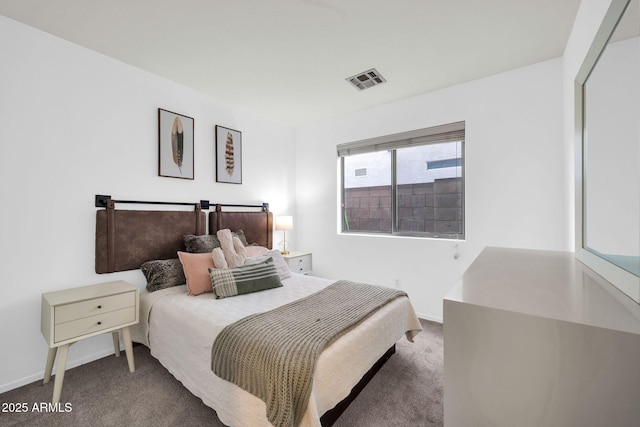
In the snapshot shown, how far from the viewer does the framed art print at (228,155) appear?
317 centimetres

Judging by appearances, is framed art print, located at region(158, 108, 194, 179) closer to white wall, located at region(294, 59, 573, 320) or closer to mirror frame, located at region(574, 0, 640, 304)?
white wall, located at region(294, 59, 573, 320)

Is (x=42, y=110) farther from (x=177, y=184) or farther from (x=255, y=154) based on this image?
(x=255, y=154)

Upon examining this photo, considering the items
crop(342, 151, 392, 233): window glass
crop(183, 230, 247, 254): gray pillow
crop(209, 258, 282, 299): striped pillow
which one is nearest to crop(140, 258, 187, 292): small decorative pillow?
crop(183, 230, 247, 254): gray pillow

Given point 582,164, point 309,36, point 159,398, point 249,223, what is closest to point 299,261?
point 249,223

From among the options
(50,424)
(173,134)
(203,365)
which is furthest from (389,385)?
(173,134)

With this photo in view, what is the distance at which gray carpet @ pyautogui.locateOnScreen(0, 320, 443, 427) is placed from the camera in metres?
1.58

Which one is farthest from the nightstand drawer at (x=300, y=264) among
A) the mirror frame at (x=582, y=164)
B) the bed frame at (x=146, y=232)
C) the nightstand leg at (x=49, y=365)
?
the mirror frame at (x=582, y=164)

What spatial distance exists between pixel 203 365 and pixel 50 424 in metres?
0.94

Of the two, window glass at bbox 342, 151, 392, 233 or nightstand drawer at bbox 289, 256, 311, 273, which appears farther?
Answer: nightstand drawer at bbox 289, 256, 311, 273

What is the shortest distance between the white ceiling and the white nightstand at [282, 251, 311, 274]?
211 centimetres

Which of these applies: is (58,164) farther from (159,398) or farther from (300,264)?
(300,264)

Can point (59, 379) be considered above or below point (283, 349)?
below

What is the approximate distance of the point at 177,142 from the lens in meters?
2.78

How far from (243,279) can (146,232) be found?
108cm
